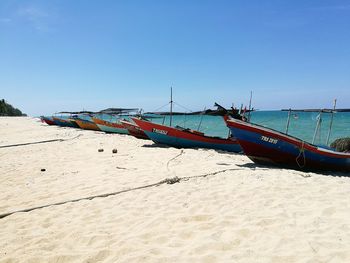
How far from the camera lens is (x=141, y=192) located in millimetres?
6055

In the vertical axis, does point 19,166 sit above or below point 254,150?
below

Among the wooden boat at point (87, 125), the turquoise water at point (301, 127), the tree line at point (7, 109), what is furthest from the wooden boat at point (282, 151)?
the tree line at point (7, 109)

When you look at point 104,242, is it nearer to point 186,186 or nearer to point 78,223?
point 78,223

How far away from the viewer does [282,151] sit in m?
9.24

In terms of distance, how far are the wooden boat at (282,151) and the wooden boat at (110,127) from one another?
14275mm

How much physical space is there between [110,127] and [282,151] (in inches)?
675

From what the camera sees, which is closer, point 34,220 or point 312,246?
point 312,246

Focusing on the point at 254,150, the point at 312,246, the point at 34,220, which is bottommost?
the point at 34,220

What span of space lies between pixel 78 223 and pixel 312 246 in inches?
127

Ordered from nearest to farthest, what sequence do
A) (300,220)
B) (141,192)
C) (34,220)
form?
(300,220) < (34,220) < (141,192)

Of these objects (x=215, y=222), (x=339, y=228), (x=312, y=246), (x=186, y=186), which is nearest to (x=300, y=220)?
(x=339, y=228)

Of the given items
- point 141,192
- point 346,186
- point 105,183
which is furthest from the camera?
point 105,183

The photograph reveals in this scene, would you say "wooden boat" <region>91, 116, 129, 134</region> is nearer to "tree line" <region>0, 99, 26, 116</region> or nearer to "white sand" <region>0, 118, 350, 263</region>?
"white sand" <region>0, 118, 350, 263</region>

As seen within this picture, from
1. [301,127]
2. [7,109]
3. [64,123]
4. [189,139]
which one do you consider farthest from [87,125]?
[7,109]
